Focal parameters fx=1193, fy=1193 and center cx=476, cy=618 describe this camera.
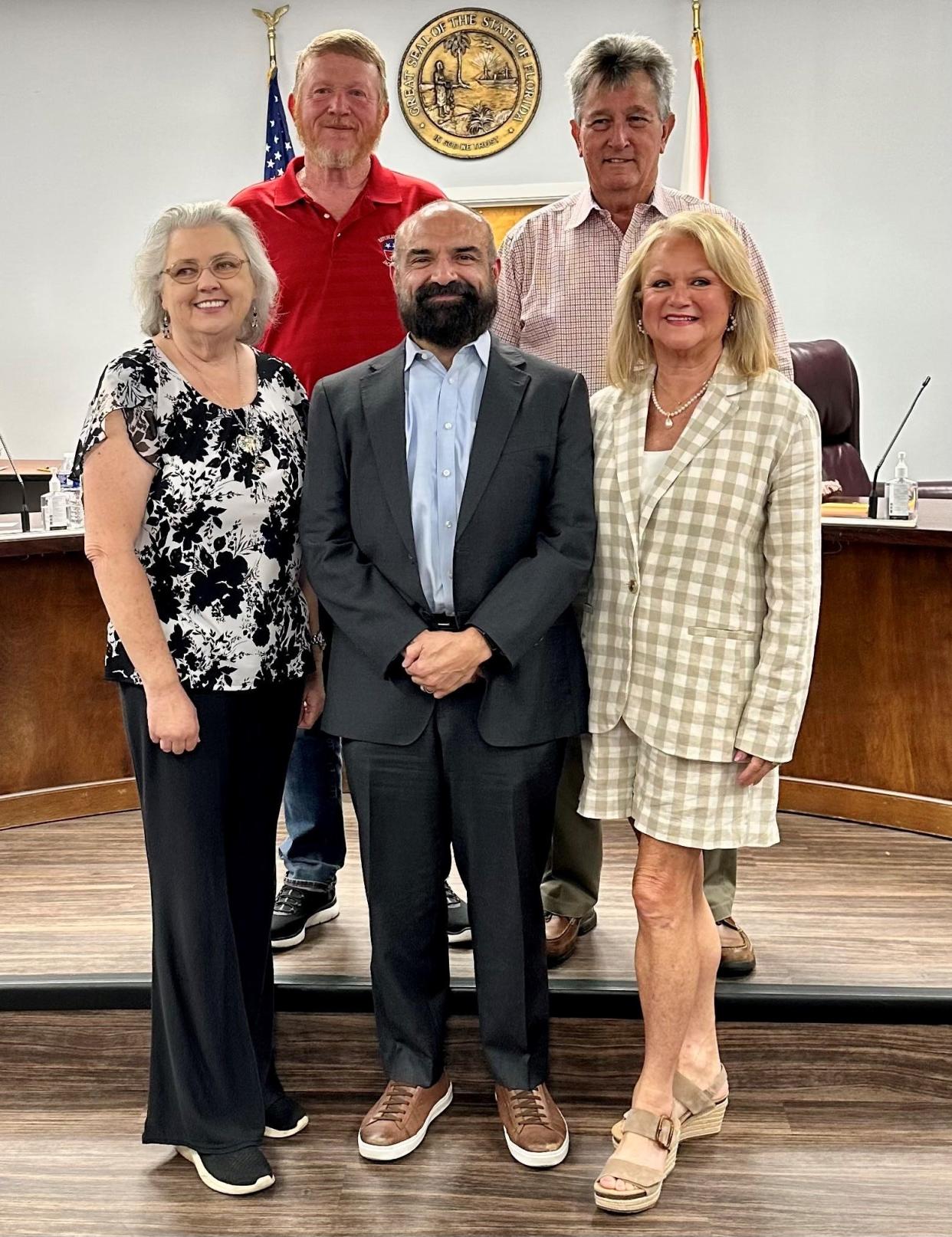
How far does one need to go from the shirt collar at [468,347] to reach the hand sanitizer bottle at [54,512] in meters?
1.65

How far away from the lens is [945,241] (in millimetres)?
6293

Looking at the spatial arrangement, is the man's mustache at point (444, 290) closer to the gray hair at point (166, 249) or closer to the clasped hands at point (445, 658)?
the gray hair at point (166, 249)

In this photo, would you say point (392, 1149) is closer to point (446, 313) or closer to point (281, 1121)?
point (281, 1121)

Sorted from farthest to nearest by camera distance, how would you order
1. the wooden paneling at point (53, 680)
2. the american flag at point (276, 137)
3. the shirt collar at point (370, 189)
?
the american flag at point (276, 137) → the wooden paneling at point (53, 680) → the shirt collar at point (370, 189)

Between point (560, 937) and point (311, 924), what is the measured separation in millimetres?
542

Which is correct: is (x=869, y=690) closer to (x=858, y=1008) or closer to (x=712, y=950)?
(x=858, y=1008)

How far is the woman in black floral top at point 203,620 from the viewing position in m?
1.79

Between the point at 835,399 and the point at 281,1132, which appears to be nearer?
the point at 281,1132

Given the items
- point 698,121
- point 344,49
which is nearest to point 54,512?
point 344,49

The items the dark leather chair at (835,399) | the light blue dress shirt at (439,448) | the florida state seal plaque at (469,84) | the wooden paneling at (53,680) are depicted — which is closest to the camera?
the light blue dress shirt at (439,448)

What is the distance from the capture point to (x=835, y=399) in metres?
4.54

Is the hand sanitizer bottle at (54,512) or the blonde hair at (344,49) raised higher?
the blonde hair at (344,49)

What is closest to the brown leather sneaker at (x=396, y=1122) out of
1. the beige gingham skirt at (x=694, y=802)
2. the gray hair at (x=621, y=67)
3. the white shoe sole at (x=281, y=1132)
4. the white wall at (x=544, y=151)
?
the white shoe sole at (x=281, y=1132)

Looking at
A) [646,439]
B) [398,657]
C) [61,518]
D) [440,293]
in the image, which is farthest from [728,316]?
[61,518]
